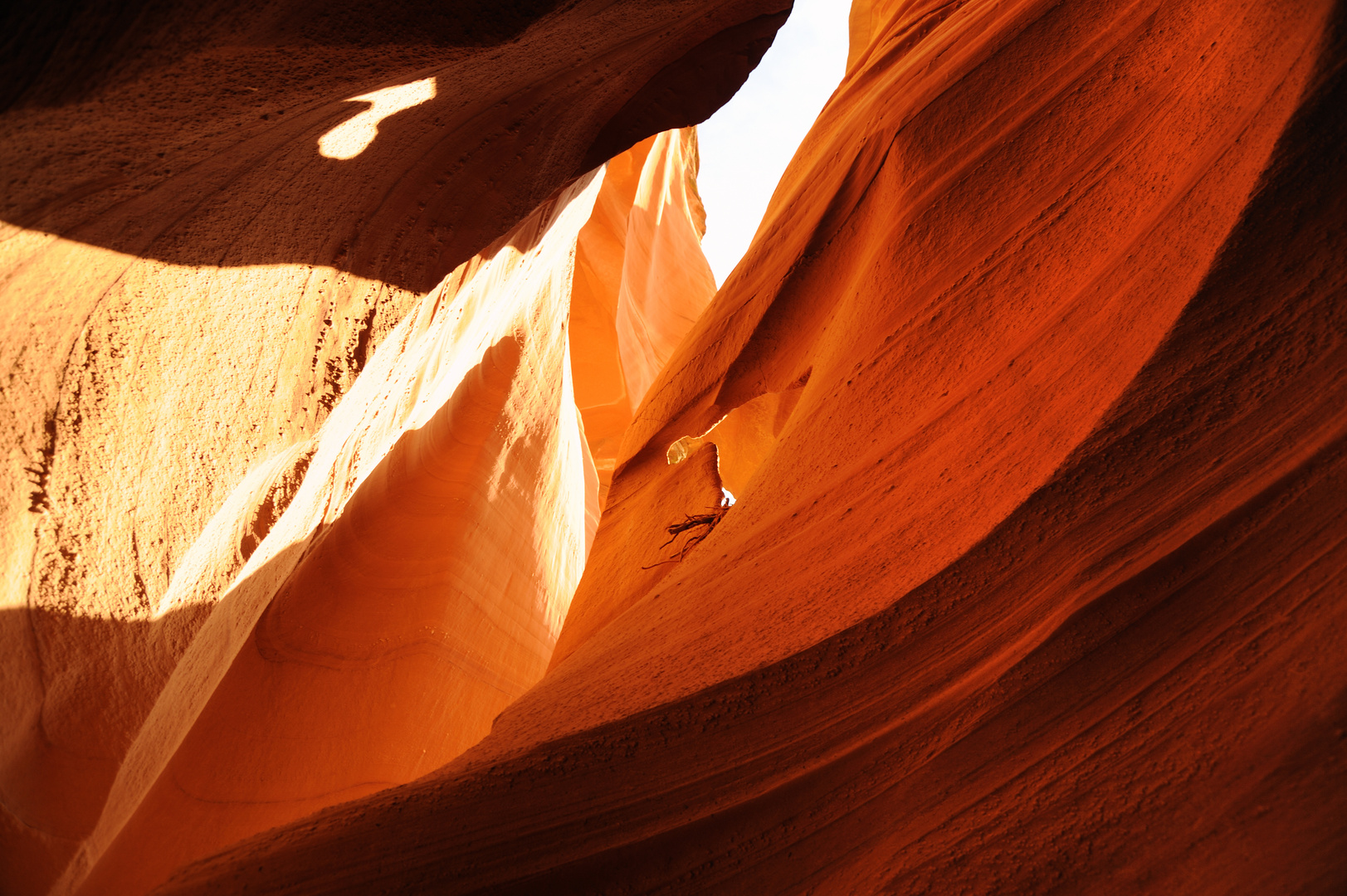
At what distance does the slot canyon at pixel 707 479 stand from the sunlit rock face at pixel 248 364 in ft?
0.04

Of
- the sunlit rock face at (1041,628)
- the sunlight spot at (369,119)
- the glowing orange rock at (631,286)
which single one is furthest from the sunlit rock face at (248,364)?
the glowing orange rock at (631,286)

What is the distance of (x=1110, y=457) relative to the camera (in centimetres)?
118

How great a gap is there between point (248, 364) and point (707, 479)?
162 centimetres

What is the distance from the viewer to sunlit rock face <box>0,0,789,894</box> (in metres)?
1.45

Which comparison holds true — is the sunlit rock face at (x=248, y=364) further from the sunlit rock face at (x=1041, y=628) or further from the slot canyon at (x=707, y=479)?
the sunlit rock face at (x=1041, y=628)

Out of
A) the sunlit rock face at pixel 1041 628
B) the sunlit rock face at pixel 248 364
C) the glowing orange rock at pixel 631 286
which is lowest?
the sunlit rock face at pixel 1041 628

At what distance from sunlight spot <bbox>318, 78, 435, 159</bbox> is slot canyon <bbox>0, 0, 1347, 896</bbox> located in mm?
19

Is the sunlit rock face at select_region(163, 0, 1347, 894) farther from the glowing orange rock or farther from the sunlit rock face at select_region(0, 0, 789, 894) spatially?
the glowing orange rock

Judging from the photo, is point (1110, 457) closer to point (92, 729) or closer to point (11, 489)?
point (11, 489)

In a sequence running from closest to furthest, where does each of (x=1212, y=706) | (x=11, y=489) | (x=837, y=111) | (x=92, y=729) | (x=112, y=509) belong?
(x=1212, y=706) → (x=11, y=489) → (x=112, y=509) → (x=92, y=729) → (x=837, y=111)

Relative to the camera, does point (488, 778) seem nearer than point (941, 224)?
Yes

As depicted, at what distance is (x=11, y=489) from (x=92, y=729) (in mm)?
660

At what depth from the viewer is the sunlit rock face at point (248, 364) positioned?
1446 mm

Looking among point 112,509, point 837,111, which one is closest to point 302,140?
point 112,509
